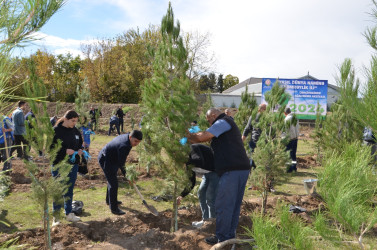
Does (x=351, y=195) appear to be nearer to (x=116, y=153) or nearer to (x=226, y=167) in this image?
(x=226, y=167)

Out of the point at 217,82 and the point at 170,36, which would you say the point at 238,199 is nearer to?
the point at 170,36

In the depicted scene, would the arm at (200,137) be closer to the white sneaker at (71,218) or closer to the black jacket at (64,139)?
the black jacket at (64,139)

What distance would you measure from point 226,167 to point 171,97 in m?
1.16

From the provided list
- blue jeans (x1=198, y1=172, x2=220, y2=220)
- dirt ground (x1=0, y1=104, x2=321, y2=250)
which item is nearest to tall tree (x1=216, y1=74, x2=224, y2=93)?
dirt ground (x1=0, y1=104, x2=321, y2=250)

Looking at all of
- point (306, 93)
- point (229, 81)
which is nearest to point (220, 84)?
point (229, 81)

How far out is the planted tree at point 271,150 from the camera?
528 centimetres

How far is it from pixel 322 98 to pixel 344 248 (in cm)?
1838

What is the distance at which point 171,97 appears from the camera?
3.93m

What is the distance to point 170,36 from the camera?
4.10 meters

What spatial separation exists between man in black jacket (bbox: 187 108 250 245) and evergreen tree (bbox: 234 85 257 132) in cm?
378

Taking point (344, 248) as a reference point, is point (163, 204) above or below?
below

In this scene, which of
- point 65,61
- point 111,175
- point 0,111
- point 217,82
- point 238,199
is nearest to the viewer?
point 0,111

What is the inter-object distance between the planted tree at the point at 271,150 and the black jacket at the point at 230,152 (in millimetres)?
1340

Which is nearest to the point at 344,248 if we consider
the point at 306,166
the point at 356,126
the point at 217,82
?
the point at 356,126
